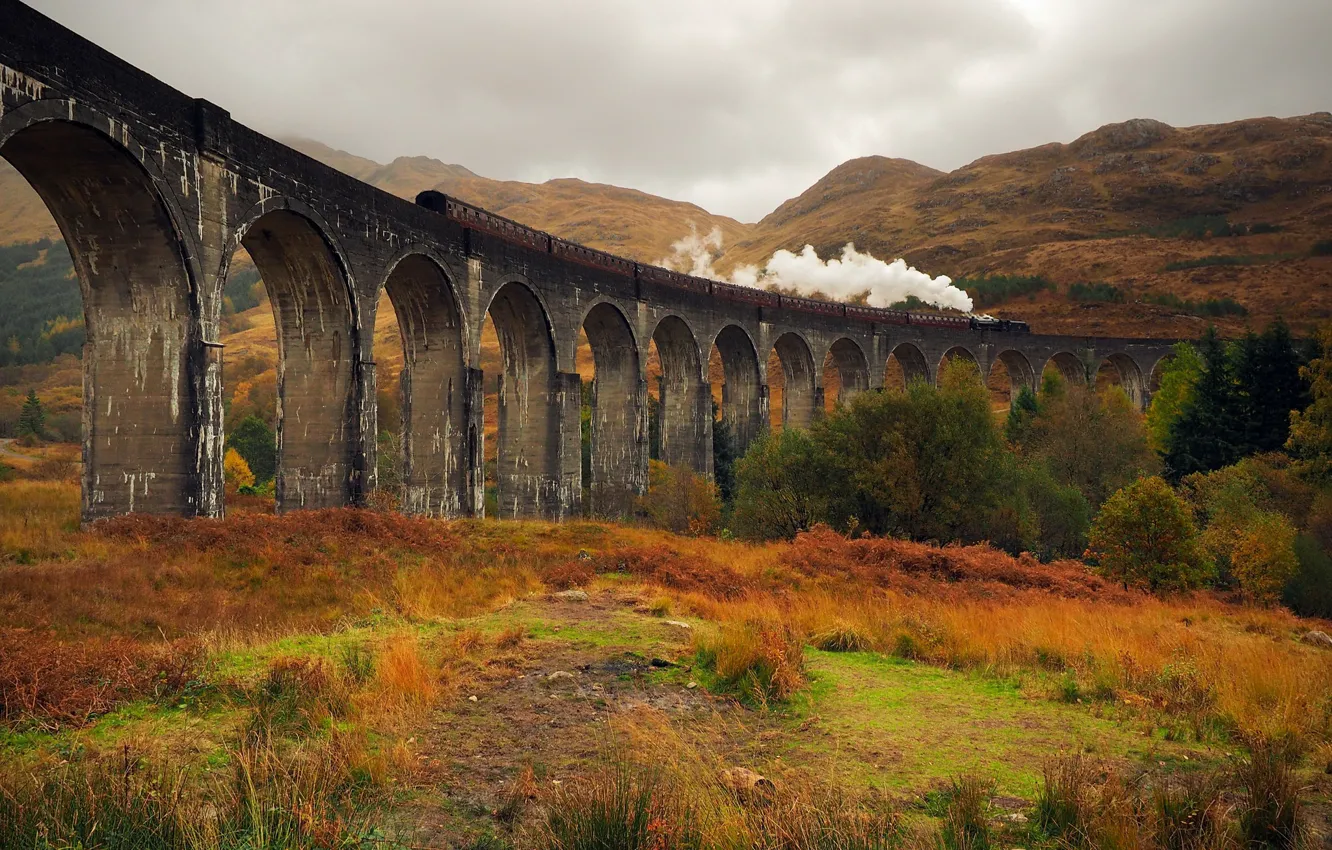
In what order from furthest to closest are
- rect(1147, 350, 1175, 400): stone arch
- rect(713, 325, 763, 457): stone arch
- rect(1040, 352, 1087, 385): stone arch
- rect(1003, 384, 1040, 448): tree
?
1. rect(1147, 350, 1175, 400): stone arch
2. rect(1040, 352, 1087, 385): stone arch
3. rect(713, 325, 763, 457): stone arch
4. rect(1003, 384, 1040, 448): tree

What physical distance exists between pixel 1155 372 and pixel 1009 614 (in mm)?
57355

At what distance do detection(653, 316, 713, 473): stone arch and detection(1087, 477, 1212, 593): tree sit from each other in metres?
18.7

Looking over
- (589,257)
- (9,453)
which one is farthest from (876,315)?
(9,453)

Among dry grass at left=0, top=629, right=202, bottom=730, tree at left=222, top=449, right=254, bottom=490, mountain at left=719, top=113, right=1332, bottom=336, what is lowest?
tree at left=222, top=449, right=254, bottom=490

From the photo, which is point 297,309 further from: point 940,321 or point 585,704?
point 940,321

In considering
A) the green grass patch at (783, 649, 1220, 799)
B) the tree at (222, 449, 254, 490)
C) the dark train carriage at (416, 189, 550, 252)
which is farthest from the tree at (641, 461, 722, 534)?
the tree at (222, 449, 254, 490)

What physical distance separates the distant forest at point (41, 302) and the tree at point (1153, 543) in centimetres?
8438

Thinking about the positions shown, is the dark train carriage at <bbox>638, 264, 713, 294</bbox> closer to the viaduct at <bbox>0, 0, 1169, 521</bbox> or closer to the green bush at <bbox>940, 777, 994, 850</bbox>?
the viaduct at <bbox>0, 0, 1169, 521</bbox>

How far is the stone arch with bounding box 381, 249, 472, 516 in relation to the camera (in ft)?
74.1

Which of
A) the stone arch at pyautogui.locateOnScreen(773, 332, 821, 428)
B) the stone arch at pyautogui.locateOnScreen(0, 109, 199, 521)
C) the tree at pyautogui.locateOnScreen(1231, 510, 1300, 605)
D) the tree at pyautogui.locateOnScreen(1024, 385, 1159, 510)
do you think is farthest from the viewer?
the stone arch at pyautogui.locateOnScreen(773, 332, 821, 428)

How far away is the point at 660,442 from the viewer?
115 feet

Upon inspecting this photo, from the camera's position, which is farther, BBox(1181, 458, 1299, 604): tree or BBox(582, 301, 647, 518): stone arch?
BBox(582, 301, 647, 518): stone arch

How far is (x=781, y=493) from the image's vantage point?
22.5m

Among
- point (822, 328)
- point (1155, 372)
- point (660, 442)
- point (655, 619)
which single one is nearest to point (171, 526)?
point (655, 619)
